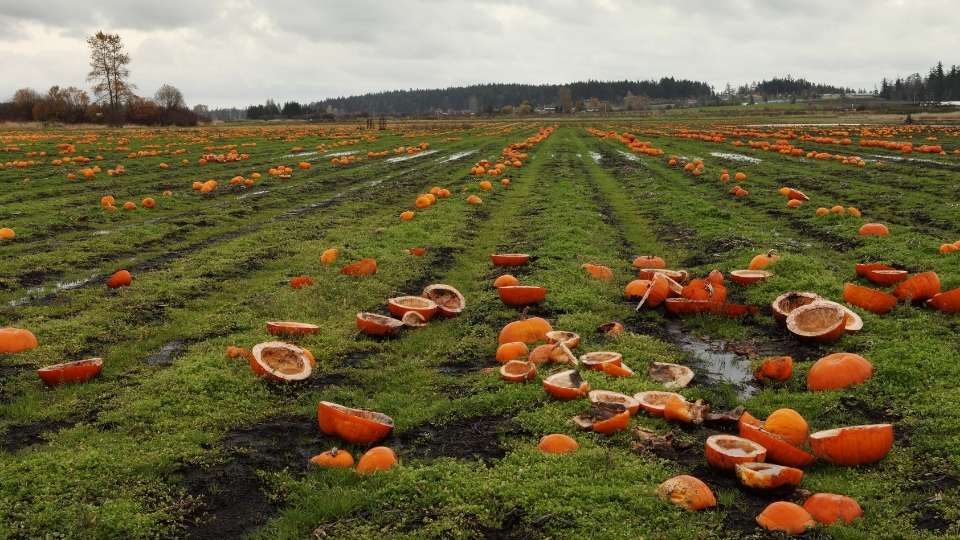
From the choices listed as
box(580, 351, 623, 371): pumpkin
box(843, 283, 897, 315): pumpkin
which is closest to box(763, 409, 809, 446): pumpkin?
box(580, 351, 623, 371): pumpkin

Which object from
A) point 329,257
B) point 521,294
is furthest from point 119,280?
point 521,294

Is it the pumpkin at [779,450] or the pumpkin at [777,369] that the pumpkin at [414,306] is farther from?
the pumpkin at [779,450]

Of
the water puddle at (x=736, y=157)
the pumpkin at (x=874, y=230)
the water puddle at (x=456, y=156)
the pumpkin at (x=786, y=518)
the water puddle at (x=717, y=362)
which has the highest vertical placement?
the water puddle at (x=456, y=156)

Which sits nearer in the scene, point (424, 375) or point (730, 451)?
point (730, 451)

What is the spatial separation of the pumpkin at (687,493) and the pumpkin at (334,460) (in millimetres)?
3001

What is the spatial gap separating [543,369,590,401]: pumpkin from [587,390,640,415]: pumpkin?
18 centimetres

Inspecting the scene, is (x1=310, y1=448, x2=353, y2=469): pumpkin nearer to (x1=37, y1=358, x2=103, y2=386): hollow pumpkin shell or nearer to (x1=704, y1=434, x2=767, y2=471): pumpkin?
(x1=704, y1=434, x2=767, y2=471): pumpkin

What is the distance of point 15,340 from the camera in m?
9.65

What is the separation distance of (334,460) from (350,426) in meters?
0.54

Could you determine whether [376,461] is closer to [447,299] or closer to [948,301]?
[447,299]

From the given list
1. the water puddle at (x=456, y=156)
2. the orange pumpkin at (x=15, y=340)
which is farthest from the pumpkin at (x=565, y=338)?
the water puddle at (x=456, y=156)

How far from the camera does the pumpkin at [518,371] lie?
8.61 metres

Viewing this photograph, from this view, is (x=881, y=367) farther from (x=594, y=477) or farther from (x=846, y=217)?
(x=846, y=217)

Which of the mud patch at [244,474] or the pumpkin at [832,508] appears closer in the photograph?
the pumpkin at [832,508]
